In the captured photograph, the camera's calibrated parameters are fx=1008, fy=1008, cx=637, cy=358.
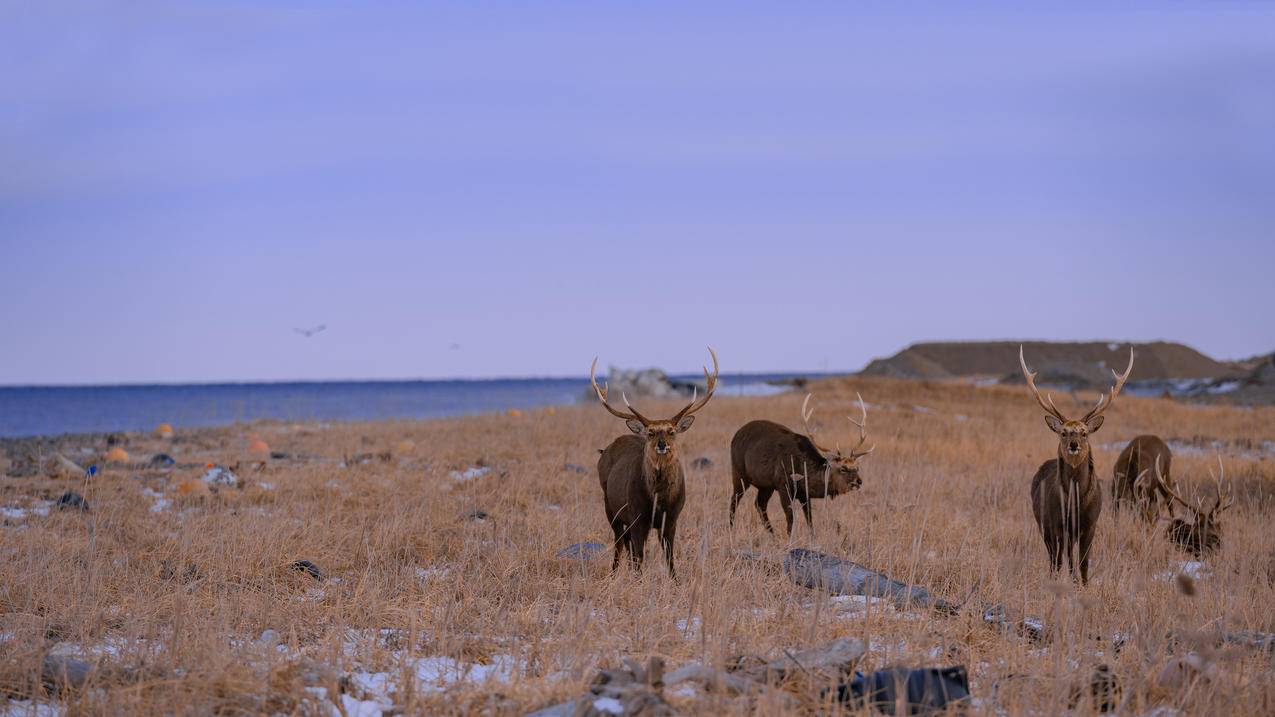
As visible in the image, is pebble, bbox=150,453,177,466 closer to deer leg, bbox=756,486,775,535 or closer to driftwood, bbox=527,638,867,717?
deer leg, bbox=756,486,775,535

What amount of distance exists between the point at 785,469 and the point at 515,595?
15.0 feet

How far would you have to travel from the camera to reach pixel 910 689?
187 inches

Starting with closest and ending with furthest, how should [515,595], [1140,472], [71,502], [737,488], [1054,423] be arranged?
[515,595], [1054,423], [71,502], [737,488], [1140,472]

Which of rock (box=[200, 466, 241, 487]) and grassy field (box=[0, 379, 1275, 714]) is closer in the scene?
grassy field (box=[0, 379, 1275, 714])

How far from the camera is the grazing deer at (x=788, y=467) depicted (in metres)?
10.8

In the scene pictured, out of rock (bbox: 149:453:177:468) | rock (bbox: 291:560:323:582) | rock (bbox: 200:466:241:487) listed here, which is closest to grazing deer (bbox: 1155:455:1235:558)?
rock (bbox: 291:560:323:582)

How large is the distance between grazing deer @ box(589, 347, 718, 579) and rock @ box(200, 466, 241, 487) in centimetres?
681

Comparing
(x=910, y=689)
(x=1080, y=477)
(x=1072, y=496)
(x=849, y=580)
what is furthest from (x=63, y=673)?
(x=1080, y=477)

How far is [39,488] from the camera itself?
1318cm

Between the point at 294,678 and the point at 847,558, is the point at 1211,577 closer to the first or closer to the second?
the point at 847,558

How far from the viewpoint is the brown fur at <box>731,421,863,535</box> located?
10781 millimetres

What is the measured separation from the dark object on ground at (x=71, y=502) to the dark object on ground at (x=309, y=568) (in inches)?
179

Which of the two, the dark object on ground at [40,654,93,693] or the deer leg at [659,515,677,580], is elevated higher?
the deer leg at [659,515,677,580]

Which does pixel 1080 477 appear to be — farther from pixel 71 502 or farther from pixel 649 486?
pixel 71 502
